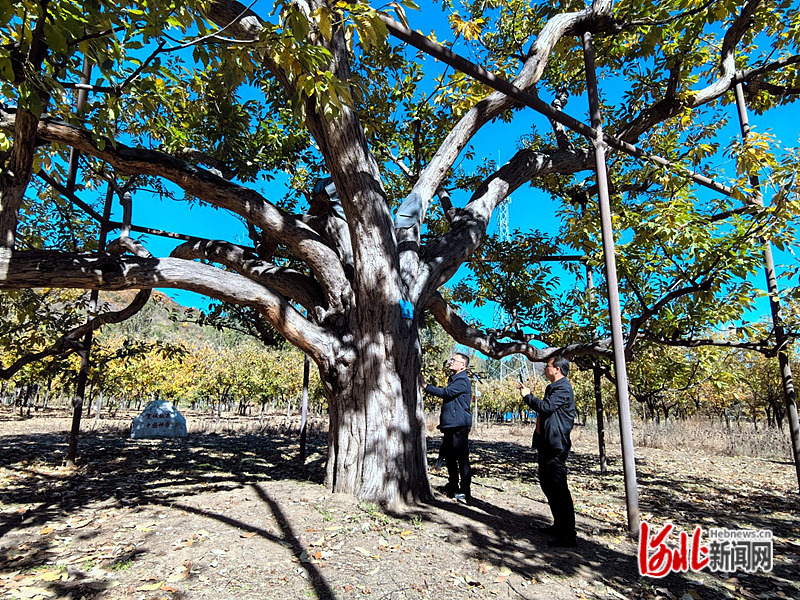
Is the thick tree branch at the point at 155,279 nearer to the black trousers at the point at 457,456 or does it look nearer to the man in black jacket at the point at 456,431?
the man in black jacket at the point at 456,431

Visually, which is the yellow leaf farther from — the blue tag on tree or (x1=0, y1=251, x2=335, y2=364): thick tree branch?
the blue tag on tree

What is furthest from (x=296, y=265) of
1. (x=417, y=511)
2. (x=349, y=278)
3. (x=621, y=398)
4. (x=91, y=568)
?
(x=621, y=398)

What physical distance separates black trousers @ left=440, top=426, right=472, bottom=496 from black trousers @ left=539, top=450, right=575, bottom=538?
4.30 feet

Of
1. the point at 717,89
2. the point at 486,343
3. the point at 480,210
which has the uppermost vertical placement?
the point at 717,89

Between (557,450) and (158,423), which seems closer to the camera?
(557,450)

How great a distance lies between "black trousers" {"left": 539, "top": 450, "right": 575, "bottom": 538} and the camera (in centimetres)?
379

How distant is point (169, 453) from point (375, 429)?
18.9 ft

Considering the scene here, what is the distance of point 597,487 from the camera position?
23.4ft

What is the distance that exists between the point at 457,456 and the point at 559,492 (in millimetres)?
1485

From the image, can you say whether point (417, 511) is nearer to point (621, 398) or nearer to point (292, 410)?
point (621, 398)

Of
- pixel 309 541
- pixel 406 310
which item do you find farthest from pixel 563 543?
pixel 406 310

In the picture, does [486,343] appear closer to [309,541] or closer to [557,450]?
[557,450]

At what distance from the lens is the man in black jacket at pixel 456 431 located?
5.11 metres

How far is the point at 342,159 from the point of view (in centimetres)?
454
